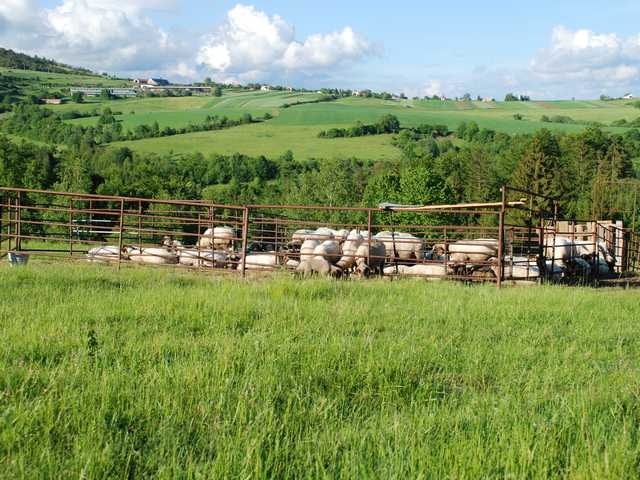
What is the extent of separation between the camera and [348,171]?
7275cm

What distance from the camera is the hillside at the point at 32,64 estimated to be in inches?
5433

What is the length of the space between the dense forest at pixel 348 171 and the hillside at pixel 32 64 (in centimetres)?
5086

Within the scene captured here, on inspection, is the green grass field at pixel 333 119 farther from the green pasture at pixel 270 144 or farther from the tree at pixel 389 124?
the tree at pixel 389 124

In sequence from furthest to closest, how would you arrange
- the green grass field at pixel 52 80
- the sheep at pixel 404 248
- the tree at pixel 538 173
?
1. the green grass field at pixel 52 80
2. the tree at pixel 538 173
3. the sheep at pixel 404 248

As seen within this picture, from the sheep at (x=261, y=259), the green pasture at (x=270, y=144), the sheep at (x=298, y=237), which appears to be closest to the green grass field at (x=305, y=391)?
the sheep at (x=261, y=259)

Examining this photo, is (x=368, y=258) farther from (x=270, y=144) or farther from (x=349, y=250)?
(x=270, y=144)

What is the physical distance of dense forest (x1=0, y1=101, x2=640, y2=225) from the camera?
53.9 metres

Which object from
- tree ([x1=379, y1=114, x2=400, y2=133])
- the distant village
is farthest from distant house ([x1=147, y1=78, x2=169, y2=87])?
tree ([x1=379, y1=114, x2=400, y2=133])

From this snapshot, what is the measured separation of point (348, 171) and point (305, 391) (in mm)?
69226

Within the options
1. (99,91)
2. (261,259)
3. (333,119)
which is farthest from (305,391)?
(99,91)

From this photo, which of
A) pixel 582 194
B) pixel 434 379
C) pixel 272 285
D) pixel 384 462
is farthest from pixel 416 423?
pixel 582 194

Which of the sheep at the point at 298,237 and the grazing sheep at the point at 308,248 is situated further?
the sheep at the point at 298,237

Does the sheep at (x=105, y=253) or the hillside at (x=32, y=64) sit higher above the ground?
the hillside at (x=32, y=64)

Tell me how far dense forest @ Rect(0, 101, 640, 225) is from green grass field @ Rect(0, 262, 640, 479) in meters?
38.3
